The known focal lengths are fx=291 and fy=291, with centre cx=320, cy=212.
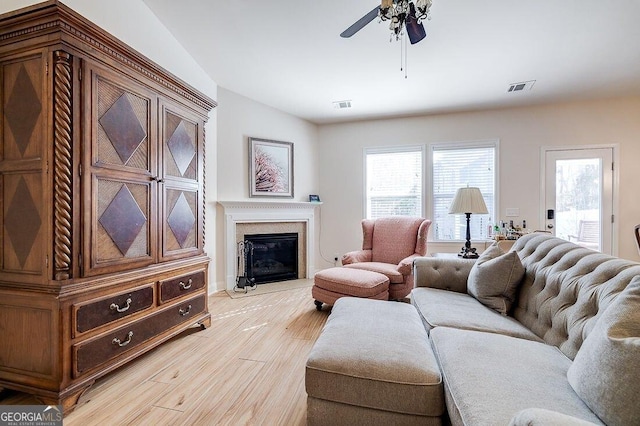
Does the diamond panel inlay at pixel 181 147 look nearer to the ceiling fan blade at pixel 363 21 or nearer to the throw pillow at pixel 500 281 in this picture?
the ceiling fan blade at pixel 363 21

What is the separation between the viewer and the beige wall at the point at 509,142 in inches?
154

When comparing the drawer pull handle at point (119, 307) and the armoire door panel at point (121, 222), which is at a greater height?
the armoire door panel at point (121, 222)

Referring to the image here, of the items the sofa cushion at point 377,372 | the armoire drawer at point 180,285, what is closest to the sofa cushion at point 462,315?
the sofa cushion at point 377,372

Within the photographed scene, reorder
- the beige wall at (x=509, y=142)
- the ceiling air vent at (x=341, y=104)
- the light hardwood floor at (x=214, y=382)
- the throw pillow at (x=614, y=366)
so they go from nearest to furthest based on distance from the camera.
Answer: the throw pillow at (x=614, y=366) < the light hardwood floor at (x=214, y=382) < the beige wall at (x=509, y=142) < the ceiling air vent at (x=341, y=104)

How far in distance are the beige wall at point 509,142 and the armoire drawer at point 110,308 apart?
10.9ft

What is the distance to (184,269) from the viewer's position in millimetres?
2451

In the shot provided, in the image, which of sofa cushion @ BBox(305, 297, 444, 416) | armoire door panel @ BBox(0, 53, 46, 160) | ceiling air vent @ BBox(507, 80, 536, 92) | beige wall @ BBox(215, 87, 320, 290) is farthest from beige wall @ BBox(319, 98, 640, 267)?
armoire door panel @ BBox(0, 53, 46, 160)

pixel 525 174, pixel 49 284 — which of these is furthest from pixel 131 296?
pixel 525 174

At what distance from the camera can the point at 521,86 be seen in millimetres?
3648

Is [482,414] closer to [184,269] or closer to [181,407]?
[181,407]

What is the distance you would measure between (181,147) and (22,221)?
3.78ft

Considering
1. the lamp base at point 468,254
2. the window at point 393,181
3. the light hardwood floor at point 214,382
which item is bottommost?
the light hardwood floor at point 214,382

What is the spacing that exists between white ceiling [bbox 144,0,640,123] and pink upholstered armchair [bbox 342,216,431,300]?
5.75 feet

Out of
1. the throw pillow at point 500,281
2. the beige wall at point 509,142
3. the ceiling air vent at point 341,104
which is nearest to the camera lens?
the throw pillow at point 500,281
